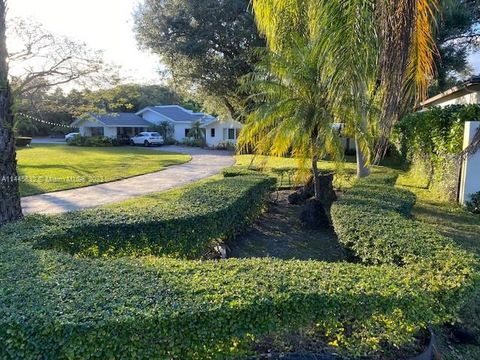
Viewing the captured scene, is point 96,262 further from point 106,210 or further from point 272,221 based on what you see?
point 272,221

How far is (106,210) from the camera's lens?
5320 millimetres

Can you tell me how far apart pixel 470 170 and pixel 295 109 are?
16.6 feet

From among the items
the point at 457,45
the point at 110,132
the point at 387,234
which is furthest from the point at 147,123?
the point at 387,234

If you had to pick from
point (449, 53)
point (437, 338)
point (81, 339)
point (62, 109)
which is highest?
point (449, 53)

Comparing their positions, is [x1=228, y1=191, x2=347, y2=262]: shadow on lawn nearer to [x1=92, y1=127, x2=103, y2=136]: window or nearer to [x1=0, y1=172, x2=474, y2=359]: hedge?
[x1=0, y1=172, x2=474, y2=359]: hedge

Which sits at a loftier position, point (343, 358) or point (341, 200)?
point (341, 200)

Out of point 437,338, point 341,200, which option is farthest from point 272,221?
point 437,338

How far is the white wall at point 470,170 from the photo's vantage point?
907 cm

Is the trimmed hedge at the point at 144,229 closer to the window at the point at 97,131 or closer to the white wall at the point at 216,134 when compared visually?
the white wall at the point at 216,134

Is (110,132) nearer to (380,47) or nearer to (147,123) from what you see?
(147,123)

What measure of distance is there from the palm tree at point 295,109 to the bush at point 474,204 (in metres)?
4.06

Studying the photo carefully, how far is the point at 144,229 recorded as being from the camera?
4707mm

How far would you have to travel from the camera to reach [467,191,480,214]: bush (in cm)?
909

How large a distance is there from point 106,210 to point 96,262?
6.65ft
